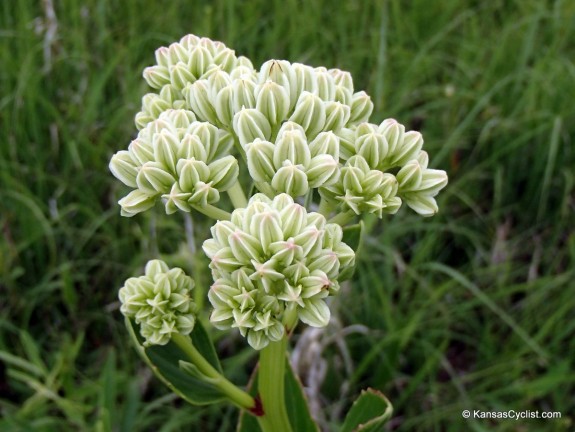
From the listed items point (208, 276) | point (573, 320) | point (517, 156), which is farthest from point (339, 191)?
point (517, 156)

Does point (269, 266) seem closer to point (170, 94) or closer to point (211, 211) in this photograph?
point (211, 211)

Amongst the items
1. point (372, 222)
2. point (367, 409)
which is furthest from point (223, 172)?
point (372, 222)

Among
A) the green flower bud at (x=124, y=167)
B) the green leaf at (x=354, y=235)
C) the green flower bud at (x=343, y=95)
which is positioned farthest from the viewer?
the green leaf at (x=354, y=235)

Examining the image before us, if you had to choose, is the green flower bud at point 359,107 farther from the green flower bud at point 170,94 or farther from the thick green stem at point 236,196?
the green flower bud at point 170,94

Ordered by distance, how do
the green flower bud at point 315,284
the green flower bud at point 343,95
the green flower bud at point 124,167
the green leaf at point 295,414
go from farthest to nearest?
the green leaf at point 295,414 < the green flower bud at point 343,95 < the green flower bud at point 124,167 < the green flower bud at point 315,284

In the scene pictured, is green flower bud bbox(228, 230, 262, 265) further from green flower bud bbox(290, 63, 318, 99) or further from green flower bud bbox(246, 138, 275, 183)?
green flower bud bbox(290, 63, 318, 99)

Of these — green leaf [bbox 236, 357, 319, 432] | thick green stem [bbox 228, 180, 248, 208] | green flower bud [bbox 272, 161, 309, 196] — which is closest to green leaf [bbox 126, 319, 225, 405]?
green leaf [bbox 236, 357, 319, 432]

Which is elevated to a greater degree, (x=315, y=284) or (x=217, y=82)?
(x=217, y=82)

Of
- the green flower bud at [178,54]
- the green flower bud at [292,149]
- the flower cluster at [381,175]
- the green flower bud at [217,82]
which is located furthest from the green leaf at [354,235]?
the green flower bud at [178,54]
